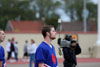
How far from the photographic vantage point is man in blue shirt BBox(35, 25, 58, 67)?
5621 mm

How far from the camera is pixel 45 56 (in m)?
5.67

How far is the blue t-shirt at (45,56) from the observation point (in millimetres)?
5617

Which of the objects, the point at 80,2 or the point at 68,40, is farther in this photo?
the point at 80,2

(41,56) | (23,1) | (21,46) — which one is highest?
(23,1)

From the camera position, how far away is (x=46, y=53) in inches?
224

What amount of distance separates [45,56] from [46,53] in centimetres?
6

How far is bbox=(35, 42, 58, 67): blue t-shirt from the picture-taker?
5617 millimetres

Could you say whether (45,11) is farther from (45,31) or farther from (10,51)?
(45,31)

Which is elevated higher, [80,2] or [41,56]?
[80,2]

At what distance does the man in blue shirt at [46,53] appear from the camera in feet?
18.4

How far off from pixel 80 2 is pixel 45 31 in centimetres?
8429

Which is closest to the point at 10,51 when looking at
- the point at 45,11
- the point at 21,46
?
the point at 21,46

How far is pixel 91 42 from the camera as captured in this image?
3209 centimetres

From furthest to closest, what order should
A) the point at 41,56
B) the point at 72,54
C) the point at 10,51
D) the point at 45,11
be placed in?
the point at 45,11 → the point at 10,51 → the point at 72,54 → the point at 41,56
